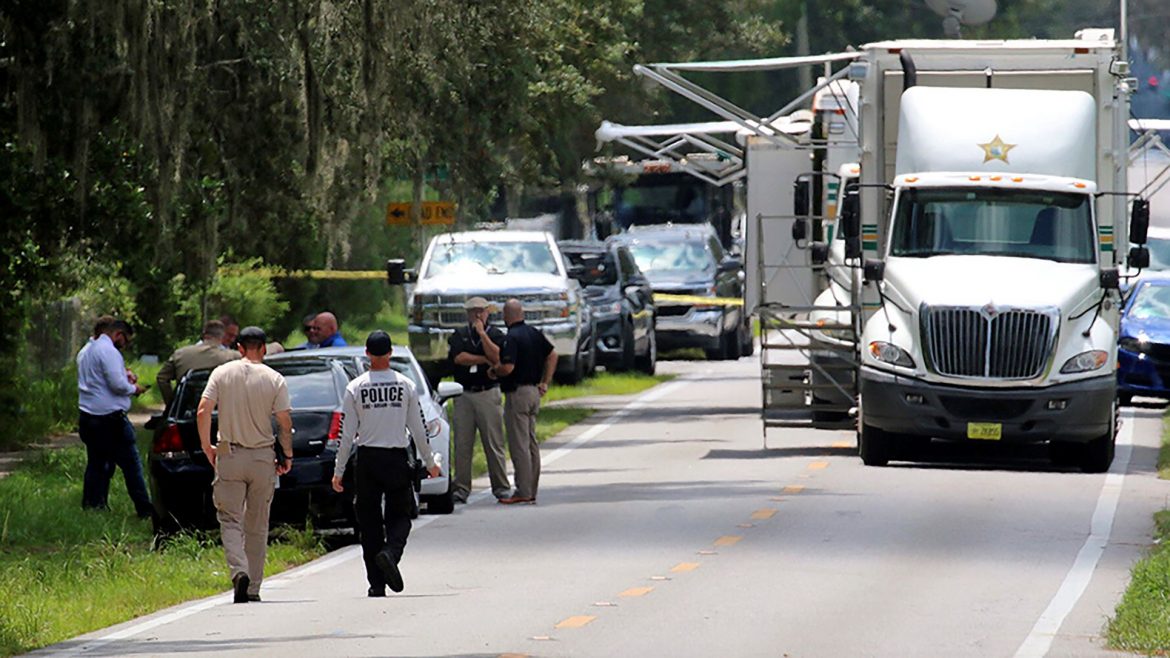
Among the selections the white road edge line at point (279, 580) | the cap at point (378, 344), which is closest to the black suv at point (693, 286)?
the white road edge line at point (279, 580)

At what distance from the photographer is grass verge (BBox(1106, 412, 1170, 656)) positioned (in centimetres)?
1284

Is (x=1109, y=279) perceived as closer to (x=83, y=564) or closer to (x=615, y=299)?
(x=83, y=564)

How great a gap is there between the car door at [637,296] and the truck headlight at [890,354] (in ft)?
47.2

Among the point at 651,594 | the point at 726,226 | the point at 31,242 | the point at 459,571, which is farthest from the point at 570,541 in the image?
the point at 726,226

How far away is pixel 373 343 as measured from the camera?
15047 millimetres

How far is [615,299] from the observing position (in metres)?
36.0

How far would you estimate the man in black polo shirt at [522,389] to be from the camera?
20703mm

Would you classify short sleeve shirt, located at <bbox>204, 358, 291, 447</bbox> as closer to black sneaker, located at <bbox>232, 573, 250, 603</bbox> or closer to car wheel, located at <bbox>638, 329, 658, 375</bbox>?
black sneaker, located at <bbox>232, 573, 250, 603</bbox>

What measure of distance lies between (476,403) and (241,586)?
20.7 feet

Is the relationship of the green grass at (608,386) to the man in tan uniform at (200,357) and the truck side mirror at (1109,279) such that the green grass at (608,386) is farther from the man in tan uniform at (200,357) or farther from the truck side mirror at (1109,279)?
the truck side mirror at (1109,279)

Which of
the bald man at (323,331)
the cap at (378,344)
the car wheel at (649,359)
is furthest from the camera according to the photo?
the car wheel at (649,359)

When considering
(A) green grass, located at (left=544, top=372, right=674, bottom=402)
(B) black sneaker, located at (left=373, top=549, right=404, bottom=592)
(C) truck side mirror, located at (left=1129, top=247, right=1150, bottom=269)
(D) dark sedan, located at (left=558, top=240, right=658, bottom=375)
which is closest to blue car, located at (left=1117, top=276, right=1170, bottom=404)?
(A) green grass, located at (left=544, top=372, right=674, bottom=402)

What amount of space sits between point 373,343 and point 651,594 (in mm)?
2281

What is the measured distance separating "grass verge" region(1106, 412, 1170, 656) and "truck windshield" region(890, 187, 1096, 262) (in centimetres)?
578
